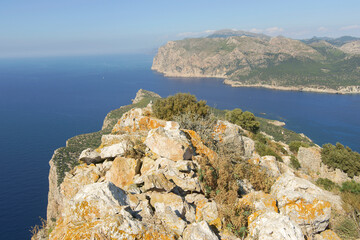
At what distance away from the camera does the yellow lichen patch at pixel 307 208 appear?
5848mm

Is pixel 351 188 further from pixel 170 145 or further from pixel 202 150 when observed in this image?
pixel 170 145

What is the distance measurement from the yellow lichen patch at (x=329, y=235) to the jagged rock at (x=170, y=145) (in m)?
4.86

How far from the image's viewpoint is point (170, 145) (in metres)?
8.43

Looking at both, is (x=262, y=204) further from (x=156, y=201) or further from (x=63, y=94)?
(x=63, y=94)

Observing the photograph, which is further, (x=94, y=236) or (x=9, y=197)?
(x=9, y=197)

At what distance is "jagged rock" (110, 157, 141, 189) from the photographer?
778 cm

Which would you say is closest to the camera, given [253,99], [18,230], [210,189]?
[210,189]

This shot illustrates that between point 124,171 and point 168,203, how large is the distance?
2989mm

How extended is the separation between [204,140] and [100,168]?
522 centimetres

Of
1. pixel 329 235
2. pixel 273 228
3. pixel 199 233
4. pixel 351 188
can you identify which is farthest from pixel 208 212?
pixel 351 188

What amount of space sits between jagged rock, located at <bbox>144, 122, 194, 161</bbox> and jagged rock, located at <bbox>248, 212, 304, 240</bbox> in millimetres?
3699

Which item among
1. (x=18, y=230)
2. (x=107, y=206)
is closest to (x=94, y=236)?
(x=107, y=206)

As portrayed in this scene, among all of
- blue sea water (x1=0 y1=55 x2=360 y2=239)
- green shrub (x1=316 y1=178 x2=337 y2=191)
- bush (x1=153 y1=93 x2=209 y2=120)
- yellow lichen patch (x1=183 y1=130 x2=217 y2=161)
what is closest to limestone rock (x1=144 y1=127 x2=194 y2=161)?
yellow lichen patch (x1=183 y1=130 x2=217 y2=161)

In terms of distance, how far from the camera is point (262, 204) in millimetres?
6152
